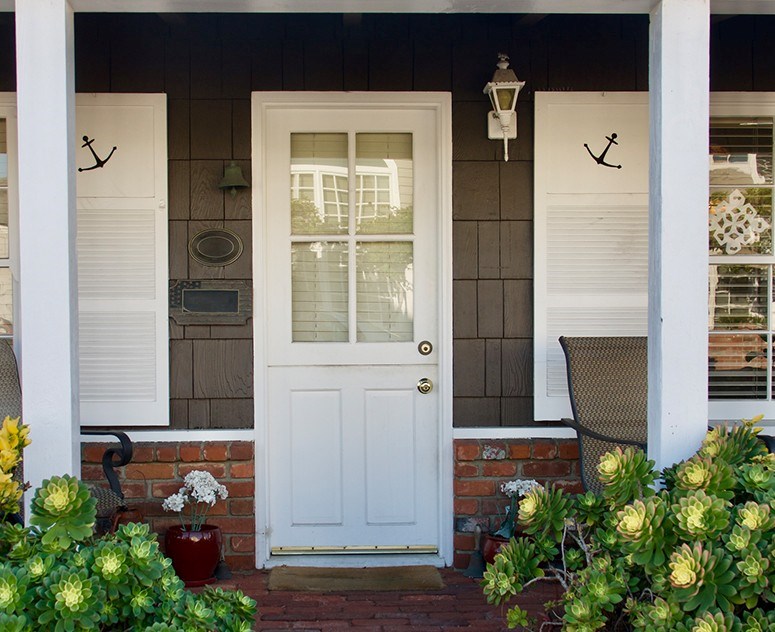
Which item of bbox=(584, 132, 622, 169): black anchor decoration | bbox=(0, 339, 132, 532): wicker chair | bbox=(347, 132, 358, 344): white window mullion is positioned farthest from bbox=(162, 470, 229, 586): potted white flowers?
bbox=(584, 132, 622, 169): black anchor decoration

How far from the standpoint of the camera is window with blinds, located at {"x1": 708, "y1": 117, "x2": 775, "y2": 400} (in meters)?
3.84

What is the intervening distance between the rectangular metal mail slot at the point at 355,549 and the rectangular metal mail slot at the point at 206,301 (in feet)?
3.68

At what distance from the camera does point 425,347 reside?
3854mm

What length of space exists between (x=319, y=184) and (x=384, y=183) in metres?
0.29

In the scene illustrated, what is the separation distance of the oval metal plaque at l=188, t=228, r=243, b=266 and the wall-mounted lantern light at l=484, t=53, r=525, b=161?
1227mm

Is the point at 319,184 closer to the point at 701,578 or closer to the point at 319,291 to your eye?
the point at 319,291

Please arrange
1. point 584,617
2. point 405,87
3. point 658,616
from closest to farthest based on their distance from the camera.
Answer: point 658,616 < point 584,617 < point 405,87

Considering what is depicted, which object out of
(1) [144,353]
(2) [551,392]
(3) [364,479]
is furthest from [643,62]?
(1) [144,353]

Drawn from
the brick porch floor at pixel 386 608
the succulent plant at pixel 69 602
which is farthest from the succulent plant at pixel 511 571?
the succulent plant at pixel 69 602

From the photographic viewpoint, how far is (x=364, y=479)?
12.7 ft

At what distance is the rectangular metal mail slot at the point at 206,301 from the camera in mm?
3734

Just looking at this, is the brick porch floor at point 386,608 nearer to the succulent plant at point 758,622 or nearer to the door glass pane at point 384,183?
the succulent plant at point 758,622

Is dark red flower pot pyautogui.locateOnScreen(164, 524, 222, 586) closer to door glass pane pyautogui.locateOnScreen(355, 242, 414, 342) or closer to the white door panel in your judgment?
the white door panel

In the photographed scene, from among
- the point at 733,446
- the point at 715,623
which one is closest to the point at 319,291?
the point at 733,446
